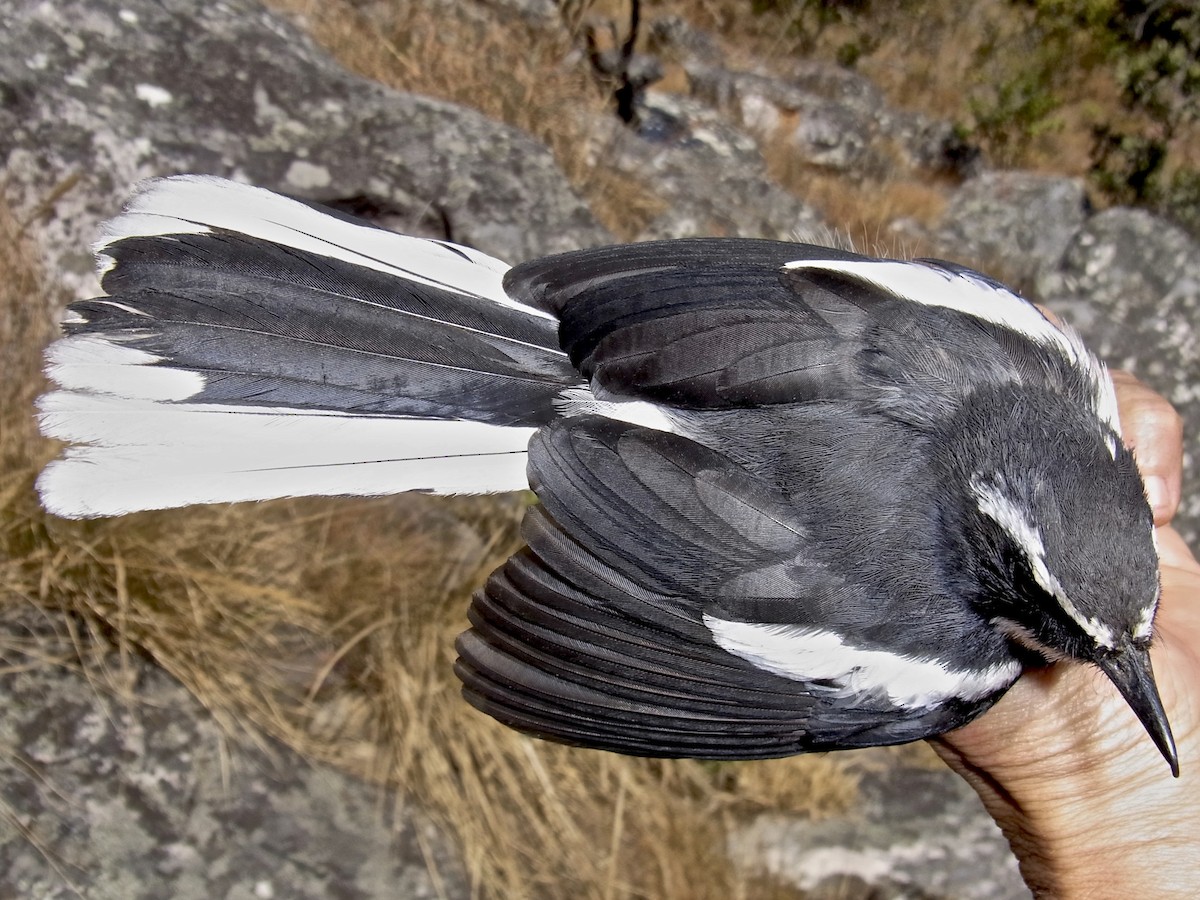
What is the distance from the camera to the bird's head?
1502mm

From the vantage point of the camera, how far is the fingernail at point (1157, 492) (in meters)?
2.31

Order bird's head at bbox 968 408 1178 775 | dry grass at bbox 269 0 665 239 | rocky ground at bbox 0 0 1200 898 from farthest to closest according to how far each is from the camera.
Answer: dry grass at bbox 269 0 665 239, rocky ground at bbox 0 0 1200 898, bird's head at bbox 968 408 1178 775

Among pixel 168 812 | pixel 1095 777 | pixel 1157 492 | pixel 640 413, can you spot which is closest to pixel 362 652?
pixel 168 812

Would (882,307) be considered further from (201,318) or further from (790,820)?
(790,820)

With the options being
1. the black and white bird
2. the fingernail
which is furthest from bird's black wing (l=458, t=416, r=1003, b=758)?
the fingernail

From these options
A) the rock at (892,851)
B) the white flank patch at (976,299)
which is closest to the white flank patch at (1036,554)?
the white flank patch at (976,299)

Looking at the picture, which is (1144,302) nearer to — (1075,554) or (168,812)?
(1075,554)

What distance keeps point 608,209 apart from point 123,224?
322cm

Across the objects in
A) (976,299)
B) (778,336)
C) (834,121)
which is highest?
(834,121)

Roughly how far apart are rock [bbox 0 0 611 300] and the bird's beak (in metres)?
2.70

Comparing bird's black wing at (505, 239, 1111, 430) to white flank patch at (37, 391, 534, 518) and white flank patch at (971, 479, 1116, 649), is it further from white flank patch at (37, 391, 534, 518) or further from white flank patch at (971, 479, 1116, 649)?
white flank patch at (37, 391, 534, 518)

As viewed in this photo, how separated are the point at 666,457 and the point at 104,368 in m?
1.04

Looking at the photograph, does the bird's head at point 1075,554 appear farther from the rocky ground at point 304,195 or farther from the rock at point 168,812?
the rock at point 168,812

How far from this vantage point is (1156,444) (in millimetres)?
2354
